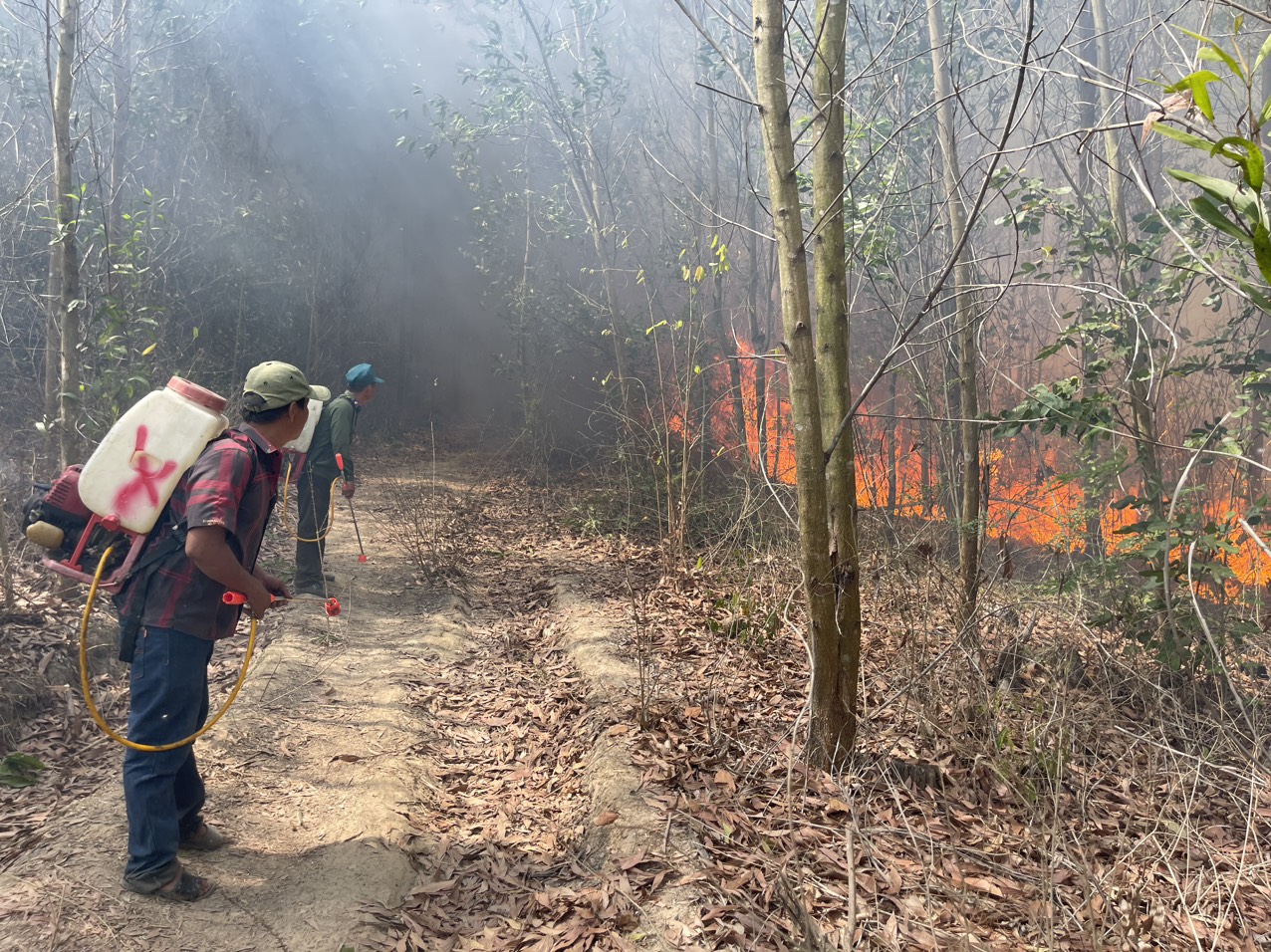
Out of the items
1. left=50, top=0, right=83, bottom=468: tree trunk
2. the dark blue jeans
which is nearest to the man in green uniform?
left=50, top=0, right=83, bottom=468: tree trunk

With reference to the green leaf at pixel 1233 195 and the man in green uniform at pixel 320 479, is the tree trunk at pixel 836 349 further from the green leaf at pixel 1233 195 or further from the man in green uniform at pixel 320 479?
the man in green uniform at pixel 320 479

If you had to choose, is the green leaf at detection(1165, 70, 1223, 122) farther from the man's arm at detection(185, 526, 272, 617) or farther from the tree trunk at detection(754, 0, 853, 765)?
the man's arm at detection(185, 526, 272, 617)

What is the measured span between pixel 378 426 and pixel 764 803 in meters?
15.6

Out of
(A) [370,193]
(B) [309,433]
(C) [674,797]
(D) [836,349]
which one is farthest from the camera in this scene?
(A) [370,193]

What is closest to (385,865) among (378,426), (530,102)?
(530,102)

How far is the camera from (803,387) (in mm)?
3627

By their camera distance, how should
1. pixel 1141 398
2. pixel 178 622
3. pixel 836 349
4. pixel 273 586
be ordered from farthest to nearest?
1. pixel 1141 398
2. pixel 836 349
3. pixel 273 586
4. pixel 178 622

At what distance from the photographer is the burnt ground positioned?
10.3 ft

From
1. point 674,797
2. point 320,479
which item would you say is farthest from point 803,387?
point 320,479

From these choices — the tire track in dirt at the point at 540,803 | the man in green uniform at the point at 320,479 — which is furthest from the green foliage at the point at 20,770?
the man in green uniform at the point at 320,479

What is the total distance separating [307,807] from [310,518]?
3.67 meters

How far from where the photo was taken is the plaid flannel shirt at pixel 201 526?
319 cm

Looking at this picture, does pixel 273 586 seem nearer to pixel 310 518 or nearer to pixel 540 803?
pixel 540 803

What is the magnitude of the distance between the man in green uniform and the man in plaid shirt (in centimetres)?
410
